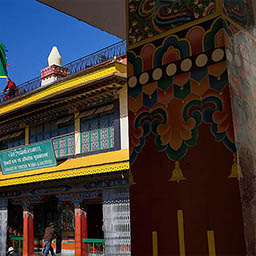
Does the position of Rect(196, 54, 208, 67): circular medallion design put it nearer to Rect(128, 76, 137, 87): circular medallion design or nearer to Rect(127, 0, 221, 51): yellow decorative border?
Rect(127, 0, 221, 51): yellow decorative border

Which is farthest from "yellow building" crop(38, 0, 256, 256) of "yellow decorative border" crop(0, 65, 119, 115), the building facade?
"yellow decorative border" crop(0, 65, 119, 115)

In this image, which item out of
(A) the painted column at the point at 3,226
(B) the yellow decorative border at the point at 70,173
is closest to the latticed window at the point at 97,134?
(B) the yellow decorative border at the point at 70,173

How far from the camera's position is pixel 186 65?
1670 millimetres

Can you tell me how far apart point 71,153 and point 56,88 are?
93.8 inches

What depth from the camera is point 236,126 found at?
4.86 feet

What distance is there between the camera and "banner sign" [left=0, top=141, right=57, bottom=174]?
43.9ft

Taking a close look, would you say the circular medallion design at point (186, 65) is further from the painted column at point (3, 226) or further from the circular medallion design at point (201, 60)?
the painted column at point (3, 226)

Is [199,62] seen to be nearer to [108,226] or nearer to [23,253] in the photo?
[108,226]

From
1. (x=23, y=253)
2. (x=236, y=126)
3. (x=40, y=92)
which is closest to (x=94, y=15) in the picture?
(x=236, y=126)

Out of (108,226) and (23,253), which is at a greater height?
(108,226)

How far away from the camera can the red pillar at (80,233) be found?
1241cm

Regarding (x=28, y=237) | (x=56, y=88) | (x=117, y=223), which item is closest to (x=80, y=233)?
(x=117, y=223)

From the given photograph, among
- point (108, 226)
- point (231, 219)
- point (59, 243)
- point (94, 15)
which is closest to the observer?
point (231, 219)

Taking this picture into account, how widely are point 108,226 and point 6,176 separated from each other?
236 inches
